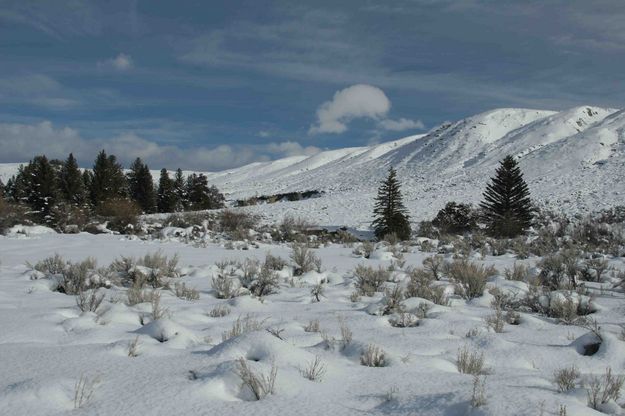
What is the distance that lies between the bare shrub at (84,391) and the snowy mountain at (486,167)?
27.5m

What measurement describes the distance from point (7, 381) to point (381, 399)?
6.58 feet

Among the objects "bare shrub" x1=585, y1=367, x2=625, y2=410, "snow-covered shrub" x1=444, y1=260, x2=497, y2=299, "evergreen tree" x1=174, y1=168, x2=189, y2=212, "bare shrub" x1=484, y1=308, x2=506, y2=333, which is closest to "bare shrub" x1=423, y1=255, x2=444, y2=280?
"snow-covered shrub" x1=444, y1=260, x2=497, y2=299

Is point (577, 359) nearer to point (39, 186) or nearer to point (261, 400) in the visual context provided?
point (261, 400)

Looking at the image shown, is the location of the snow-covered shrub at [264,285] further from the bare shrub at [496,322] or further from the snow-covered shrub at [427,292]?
the bare shrub at [496,322]

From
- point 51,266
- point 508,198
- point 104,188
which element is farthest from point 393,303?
point 104,188

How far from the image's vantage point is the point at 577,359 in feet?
11.3

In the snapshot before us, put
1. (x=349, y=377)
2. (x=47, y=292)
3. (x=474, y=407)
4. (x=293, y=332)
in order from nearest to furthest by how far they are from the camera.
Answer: (x=474, y=407) → (x=349, y=377) → (x=293, y=332) → (x=47, y=292)

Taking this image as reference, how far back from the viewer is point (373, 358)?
308 centimetres

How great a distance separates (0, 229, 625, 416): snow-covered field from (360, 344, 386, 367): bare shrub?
61 millimetres

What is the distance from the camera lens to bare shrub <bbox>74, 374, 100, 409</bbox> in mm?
2238

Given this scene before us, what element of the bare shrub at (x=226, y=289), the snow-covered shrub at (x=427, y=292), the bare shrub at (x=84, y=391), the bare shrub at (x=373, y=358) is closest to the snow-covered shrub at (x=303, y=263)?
the bare shrub at (x=226, y=289)

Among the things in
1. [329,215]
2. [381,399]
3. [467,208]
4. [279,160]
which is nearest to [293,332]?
[381,399]

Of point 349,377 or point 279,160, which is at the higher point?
point 279,160

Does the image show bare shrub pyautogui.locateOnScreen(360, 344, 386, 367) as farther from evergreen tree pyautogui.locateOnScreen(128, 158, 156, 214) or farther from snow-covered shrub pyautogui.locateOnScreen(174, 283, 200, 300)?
evergreen tree pyautogui.locateOnScreen(128, 158, 156, 214)
